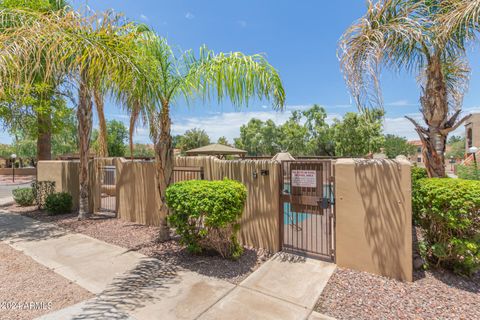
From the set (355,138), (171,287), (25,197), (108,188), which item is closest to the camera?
(171,287)

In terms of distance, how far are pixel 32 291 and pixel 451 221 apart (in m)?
6.29

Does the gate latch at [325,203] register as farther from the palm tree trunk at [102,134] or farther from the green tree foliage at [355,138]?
the green tree foliage at [355,138]

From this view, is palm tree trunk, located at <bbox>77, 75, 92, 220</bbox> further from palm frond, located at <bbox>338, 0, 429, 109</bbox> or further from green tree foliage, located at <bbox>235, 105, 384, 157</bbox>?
green tree foliage, located at <bbox>235, 105, 384, 157</bbox>

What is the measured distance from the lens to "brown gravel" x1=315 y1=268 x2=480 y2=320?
9.85ft

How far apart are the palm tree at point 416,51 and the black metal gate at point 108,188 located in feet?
25.0

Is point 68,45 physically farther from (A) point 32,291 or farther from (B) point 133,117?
(A) point 32,291

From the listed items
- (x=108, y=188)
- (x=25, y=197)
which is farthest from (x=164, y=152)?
(x=25, y=197)

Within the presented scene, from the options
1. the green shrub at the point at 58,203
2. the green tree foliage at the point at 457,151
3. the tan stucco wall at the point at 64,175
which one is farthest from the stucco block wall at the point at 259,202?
the green tree foliage at the point at 457,151

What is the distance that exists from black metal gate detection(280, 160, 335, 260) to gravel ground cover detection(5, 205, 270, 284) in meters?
0.89

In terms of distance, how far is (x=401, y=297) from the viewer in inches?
131

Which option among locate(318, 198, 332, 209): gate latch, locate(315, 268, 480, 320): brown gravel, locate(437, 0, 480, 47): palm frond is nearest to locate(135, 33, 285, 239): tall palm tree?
locate(318, 198, 332, 209): gate latch

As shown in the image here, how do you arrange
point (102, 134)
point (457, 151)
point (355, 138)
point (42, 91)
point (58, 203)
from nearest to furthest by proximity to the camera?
point (42, 91) → point (58, 203) → point (102, 134) → point (355, 138) → point (457, 151)

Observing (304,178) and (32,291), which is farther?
(304,178)

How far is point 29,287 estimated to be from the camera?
3.62 metres
